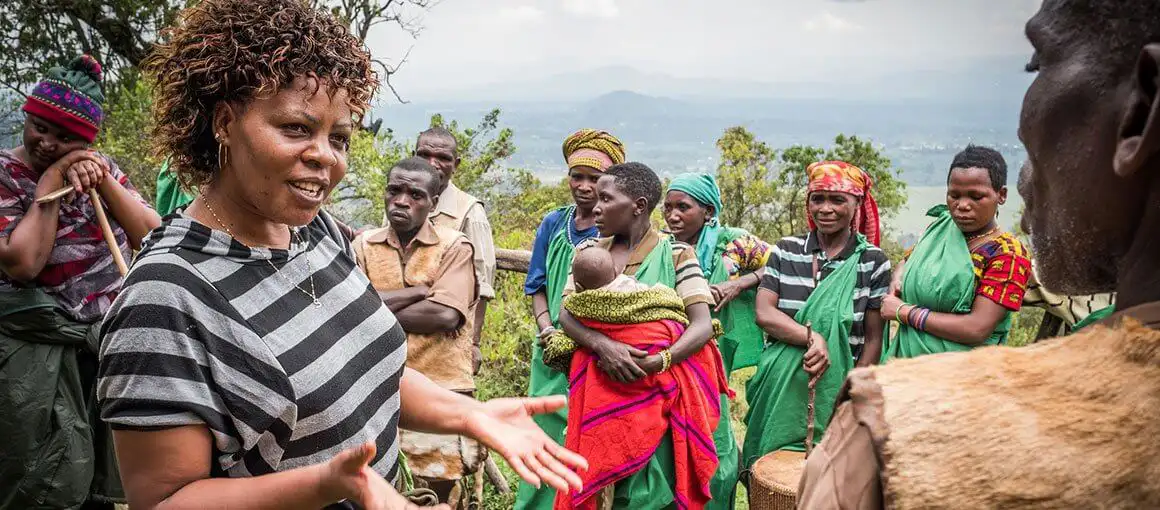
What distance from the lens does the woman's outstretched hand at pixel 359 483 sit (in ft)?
4.48

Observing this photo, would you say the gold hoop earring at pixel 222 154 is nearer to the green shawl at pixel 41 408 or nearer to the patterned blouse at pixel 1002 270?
the green shawl at pixel 41 408

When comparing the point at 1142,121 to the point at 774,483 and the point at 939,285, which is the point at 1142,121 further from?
the point at 939,285

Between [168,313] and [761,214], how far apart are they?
7.27m

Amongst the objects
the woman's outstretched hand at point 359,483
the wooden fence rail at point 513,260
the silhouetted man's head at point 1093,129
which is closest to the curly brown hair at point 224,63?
the woman's outstretched hand at point 359,483

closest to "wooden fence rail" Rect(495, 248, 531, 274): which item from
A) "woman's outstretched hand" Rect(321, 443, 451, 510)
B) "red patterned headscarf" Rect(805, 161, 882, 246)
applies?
"red patterned headscarf" Rect(805, 161, 882, 246)

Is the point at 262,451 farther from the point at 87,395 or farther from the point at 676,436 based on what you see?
the point at 87,395

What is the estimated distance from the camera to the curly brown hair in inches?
63.2

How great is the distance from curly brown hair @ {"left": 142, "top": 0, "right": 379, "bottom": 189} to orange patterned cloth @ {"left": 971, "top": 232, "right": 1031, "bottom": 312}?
9.83ft

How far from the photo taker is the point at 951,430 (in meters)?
0.97

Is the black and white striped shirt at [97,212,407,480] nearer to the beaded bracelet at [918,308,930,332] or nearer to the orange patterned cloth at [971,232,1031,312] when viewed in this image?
the beaded bracelet at [918,308,930,332]

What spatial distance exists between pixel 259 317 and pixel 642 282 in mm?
2245

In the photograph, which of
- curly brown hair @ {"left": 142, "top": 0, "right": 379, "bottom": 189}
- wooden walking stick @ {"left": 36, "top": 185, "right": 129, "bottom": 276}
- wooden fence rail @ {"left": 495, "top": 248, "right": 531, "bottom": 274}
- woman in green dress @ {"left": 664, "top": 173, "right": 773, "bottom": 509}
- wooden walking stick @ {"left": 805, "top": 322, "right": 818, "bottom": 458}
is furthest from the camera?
wooden fence rail @ {"left": 495, "top": 248, "right": 531, "bottom": 274}

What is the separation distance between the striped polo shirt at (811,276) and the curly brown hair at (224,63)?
112 inches

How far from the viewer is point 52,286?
3.29 m
